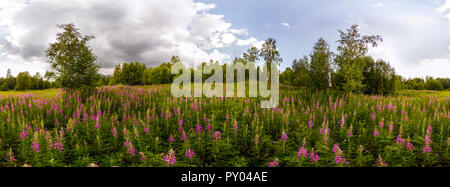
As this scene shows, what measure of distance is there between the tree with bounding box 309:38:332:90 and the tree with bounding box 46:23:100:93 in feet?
63.3

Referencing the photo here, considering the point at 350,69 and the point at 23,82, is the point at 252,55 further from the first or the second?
the point at 23,82

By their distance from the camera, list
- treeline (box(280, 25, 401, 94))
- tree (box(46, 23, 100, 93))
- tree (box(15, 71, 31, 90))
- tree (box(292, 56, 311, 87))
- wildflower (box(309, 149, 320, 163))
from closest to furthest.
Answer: wildflower (box(309, 149, 320, 163)) < tree (box(46, 23, 100, 93)) < treeline (box(280, 25, 401, 94)) < tree (box(292, 56, 311, 87)) < tree (box(15, 71, 31, 90))

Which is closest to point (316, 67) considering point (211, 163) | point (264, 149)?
point (264, 149)

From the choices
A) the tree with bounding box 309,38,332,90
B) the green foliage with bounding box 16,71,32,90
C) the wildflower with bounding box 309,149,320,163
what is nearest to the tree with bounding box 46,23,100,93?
the wildflower with bounding box 309,149,320,163

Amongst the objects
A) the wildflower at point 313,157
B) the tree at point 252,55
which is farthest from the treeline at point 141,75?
the wildflower at point 313,157

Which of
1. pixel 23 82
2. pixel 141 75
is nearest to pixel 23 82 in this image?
pixel 23 82

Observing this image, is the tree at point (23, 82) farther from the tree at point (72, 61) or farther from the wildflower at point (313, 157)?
the wildflower at point (313, 157)

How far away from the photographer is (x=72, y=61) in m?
11.7

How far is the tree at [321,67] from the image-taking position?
19.9 m

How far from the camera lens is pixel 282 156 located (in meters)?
4.51

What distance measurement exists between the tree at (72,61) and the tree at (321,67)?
19300 mm

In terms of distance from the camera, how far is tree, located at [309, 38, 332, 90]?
65.3 feet

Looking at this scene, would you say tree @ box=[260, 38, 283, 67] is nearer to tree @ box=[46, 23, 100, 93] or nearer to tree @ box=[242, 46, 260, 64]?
tree @ box=[242, 46, 260, 64]
